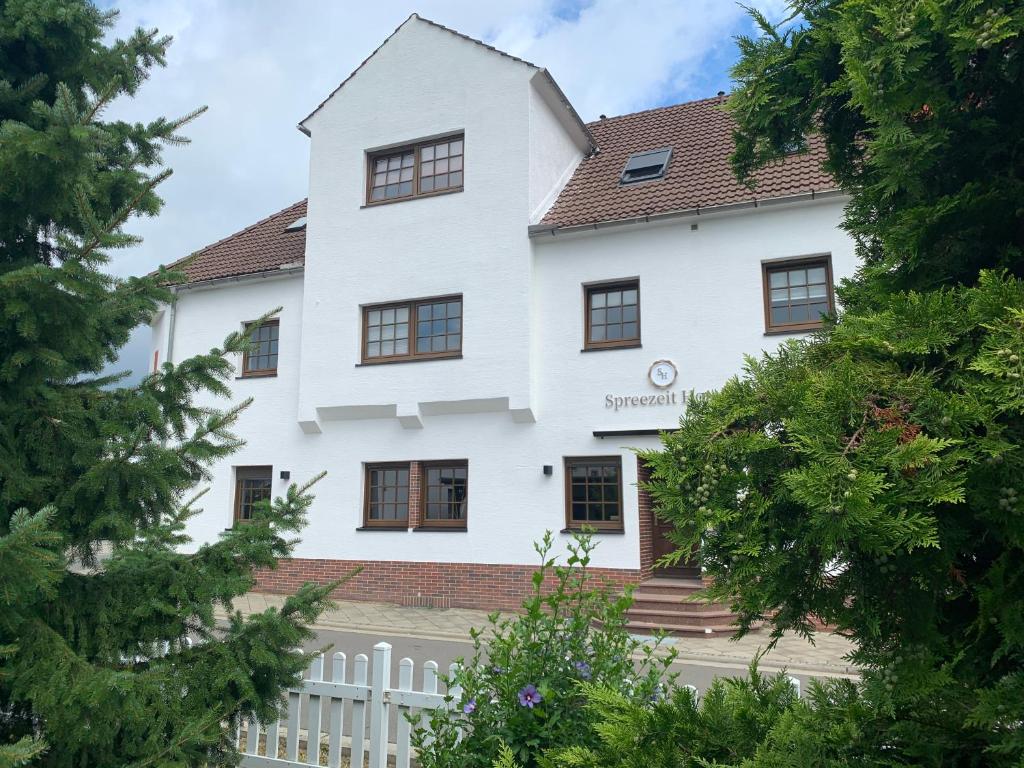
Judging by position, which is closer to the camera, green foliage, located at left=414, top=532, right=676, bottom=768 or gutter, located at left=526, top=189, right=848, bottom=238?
green foliage, located at left=414, top=532, right=676, bottom=768

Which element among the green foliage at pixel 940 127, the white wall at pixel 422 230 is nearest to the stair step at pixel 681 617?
the white wall at pixel 422 230

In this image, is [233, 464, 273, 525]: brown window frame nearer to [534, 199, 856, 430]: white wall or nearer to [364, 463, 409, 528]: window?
[364, 463, 409, 528]: window

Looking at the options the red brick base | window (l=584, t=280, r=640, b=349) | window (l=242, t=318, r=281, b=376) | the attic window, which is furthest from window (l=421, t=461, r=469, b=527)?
the attic window

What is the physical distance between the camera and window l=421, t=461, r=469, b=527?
559 inches

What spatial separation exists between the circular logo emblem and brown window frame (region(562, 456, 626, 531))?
1480 mm

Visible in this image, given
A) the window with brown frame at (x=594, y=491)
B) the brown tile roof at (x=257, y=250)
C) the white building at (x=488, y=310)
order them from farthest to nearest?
the brown tile roof at (x=257, y=250) → the window with brown frame at (x=594, y=491) → the white building at (x=488, y=310)

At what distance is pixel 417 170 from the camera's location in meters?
15.3

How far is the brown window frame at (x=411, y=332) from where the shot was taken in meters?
14.4

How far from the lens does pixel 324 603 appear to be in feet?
13.6

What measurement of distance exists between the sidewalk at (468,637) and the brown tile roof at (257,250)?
7246 millimetres

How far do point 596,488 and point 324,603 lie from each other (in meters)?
9.52

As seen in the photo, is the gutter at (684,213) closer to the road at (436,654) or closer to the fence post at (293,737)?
the road at (436,654)

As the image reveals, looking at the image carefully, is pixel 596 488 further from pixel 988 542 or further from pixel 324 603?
pixel 988 542

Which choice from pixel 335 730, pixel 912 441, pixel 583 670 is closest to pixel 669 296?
pixel 335 730
